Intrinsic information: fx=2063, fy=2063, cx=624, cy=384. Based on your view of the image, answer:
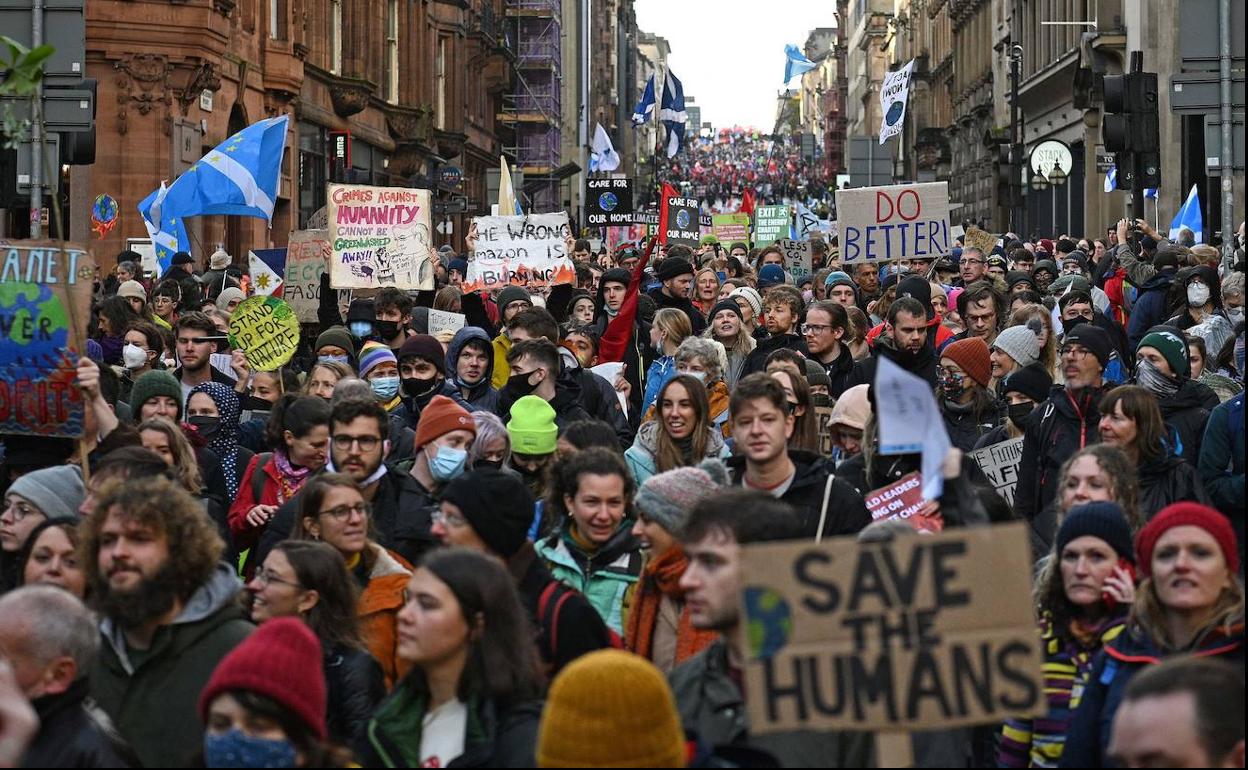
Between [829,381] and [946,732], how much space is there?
250 inches

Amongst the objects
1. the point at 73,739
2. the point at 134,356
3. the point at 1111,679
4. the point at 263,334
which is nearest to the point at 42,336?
the point at 134,356

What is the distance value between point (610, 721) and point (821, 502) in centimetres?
316

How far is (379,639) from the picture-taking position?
21.2ft

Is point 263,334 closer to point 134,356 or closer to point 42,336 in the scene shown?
point 134,356

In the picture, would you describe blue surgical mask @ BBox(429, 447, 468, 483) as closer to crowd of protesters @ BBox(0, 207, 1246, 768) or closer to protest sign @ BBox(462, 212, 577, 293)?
crowd of protesters @ BBox(0, 207, 1246, 768)

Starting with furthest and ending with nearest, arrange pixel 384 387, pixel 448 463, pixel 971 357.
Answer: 1. pixel 384 387
2. pixel 971 357
3. pixel 448 463

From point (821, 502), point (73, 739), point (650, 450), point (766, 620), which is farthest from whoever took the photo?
point (650, 450)

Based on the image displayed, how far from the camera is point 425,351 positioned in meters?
A: 10.3

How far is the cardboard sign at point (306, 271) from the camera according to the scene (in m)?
16.5

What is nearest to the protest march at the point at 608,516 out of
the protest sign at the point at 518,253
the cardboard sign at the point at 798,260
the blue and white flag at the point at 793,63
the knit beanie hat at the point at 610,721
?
the knit beanie hat at the point at 610,721

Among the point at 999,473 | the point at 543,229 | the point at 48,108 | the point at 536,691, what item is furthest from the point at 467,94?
the point at 536,691

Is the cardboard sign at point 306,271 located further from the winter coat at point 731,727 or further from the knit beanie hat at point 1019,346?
the winter coat at point 731,727

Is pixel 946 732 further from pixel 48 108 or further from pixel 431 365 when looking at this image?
pixel 48 108

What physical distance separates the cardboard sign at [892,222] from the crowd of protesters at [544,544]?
4.54m
